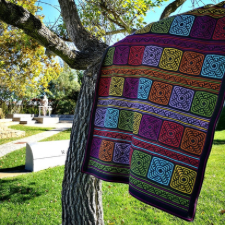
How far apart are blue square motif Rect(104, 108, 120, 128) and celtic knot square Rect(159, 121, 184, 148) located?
36 cm

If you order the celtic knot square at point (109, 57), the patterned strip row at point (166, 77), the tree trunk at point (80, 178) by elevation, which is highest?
the celtic knot square at point (109, 57)

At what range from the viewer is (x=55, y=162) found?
6.18m

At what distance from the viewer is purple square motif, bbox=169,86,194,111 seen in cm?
125

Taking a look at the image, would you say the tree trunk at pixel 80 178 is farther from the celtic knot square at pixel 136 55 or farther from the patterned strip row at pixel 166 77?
the celtic knot square at pixel 136 55

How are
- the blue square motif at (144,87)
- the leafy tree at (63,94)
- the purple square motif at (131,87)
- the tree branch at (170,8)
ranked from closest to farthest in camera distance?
the blue square motif at (144,87)
the purple square motif at (131,87)
the tree branch at (170,8)
the leafy tree at (63,94)

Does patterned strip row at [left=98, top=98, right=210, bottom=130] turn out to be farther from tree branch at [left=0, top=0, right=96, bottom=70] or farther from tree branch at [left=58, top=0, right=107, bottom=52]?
tree branch at [left=58, top=0, right=107, bottom=52]

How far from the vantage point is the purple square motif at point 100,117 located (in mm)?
1616

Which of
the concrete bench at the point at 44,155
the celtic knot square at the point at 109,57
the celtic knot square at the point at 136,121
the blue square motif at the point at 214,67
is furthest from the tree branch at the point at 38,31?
the concrete bench at the point at 44,155

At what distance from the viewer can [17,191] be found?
4.30 meters

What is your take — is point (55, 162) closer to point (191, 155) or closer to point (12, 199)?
point (12, 199)

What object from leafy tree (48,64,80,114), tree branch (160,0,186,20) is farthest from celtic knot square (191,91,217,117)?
leafy tree (48,64,80,114)

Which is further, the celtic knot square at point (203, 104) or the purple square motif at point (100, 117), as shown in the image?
the purple square motif at point (100, 117)

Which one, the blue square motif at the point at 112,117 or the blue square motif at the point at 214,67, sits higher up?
the blue square motif at the point at 214,67

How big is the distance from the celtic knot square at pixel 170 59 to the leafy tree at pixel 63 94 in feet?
75.0
